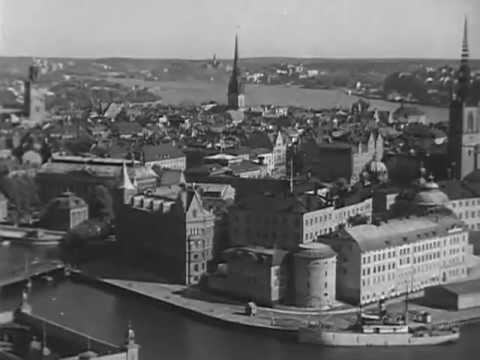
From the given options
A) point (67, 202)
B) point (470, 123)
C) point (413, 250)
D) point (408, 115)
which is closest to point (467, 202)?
point (408, 115)

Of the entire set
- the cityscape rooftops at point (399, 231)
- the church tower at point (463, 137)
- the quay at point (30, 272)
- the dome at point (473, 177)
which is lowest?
the quay at point (30, 272)

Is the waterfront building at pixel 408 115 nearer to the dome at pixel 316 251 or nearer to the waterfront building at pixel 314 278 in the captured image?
the dome at pixel 316 251

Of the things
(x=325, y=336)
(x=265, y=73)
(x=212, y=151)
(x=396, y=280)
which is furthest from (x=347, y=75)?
(x=212, y=151)

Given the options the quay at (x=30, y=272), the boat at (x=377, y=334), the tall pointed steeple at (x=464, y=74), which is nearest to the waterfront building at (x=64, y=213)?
the quay at (x=30, y=272)

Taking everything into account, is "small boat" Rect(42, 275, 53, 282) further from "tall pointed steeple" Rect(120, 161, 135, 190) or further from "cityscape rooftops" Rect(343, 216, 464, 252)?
"cityscape rooftops" Rect(343, 216, 464, 252)

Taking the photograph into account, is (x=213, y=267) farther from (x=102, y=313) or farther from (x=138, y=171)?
(x=138, y=171)

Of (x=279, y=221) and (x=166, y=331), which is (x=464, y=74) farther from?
(x=166, y=331)

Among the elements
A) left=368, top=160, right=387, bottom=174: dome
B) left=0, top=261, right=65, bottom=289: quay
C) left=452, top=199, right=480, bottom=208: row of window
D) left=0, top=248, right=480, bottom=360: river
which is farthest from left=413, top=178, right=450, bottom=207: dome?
left=0, top=261, right=65, bottom=289: quay
